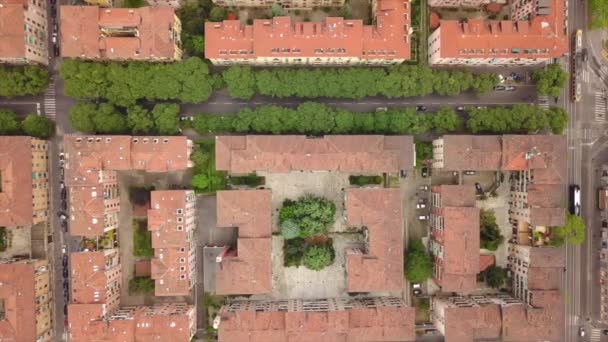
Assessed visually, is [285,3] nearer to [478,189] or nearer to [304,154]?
[304,154]

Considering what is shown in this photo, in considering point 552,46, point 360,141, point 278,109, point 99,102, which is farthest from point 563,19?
point 99,102

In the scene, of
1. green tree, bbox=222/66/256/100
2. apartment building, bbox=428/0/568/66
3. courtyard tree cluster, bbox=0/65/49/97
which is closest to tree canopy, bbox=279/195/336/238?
green tree, bbox=222/66/256/100

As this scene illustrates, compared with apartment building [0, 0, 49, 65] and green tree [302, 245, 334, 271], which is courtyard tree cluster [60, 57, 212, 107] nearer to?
apartment building [0, 0, 49, 65]

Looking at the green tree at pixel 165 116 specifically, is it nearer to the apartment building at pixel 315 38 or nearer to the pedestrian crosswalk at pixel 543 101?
the apartment building at pixel 315 38

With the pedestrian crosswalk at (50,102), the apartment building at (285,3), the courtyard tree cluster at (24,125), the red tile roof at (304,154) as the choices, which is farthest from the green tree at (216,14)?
the courtyard tree cluster at (24,125)

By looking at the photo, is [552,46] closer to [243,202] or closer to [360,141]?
[360,141]

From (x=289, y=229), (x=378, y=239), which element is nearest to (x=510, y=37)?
(x=378, y=239)
